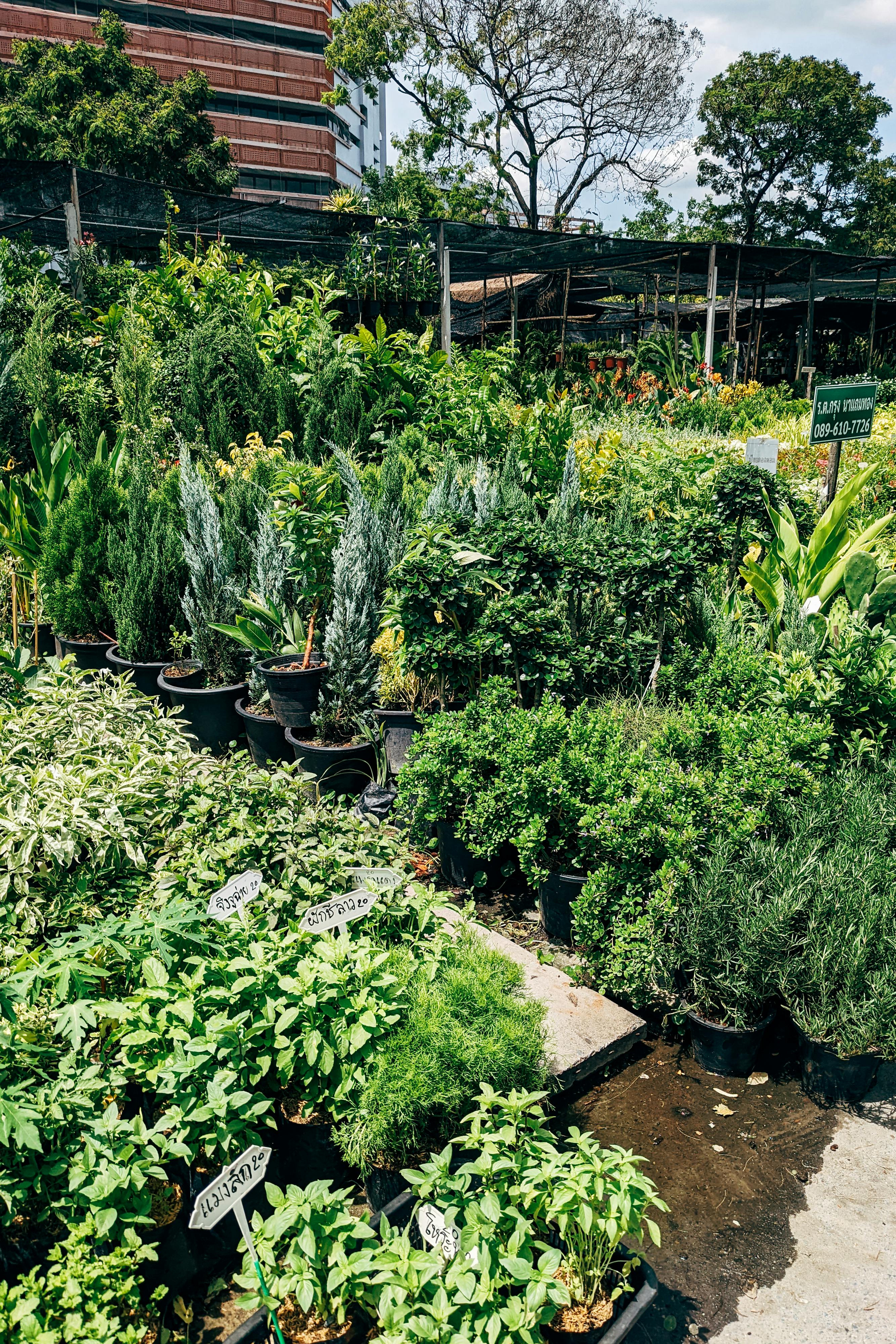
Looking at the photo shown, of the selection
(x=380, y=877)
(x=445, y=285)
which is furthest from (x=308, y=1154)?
(x=445, y=285)

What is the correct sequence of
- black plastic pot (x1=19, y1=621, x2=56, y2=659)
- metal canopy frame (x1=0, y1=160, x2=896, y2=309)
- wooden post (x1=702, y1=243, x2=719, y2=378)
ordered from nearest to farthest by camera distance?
black plastic pot (x1=19, y1=621, x2=56, y2=659), metal canopy frame (x1=0, y1=160, x2=896, y2=309), wooden post (x1=702, y1=243, x2=719, y2=378)

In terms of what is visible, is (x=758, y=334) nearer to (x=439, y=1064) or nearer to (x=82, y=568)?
(x=82, y=568)

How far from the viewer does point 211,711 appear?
4.93 m

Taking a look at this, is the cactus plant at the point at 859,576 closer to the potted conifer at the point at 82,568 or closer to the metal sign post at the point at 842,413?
the metal sign post at the point at 842,413

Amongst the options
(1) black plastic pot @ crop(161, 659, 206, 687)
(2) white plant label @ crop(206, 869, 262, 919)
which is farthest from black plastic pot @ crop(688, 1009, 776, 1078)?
(1) black plastic pot @ crop(161, 659, 206, 687)

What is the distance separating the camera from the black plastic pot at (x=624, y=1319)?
1748 mm

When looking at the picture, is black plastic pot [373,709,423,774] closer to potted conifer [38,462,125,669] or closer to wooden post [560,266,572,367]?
potted conifer [38,462,125,669]

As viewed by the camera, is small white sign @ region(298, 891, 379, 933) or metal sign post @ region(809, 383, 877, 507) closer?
small white sign @ region(298, 891, 379, 933)

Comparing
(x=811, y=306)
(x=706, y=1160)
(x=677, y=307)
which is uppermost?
(x=811, y=306)

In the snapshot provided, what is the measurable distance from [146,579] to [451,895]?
10.7 feet

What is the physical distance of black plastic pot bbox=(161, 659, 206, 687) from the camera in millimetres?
5113

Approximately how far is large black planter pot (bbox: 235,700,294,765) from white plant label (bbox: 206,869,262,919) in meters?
2.36

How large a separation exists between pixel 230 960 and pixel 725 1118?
1538mm

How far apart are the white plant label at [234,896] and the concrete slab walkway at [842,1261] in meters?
1.44
